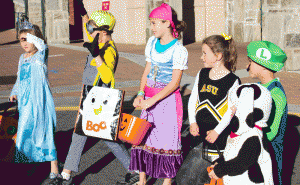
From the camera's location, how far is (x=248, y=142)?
7.97ft

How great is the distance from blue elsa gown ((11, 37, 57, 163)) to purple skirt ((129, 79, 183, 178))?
1.07m


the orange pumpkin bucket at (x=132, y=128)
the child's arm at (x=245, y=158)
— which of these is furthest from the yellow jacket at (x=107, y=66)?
the child's arm at (x=245, y=158)

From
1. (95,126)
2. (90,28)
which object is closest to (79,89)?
(90,28)

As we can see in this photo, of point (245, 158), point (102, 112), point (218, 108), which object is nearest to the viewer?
point (245, 158)

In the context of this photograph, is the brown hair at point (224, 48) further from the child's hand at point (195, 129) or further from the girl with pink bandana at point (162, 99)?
the child's hand at point (195, 129)

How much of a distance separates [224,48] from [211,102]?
1.56ft

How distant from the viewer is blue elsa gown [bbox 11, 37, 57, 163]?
421cm

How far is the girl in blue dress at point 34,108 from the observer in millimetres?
4211

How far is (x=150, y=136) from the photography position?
3.98 meters

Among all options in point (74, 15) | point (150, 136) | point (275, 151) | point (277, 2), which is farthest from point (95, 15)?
point (74, 15)

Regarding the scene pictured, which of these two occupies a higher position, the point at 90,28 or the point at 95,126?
the point at 90,28

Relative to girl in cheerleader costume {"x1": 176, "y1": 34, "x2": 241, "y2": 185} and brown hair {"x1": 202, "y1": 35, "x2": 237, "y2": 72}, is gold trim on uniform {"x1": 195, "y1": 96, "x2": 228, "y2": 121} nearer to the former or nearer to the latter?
girl in cheerleader costume {"x1": 176, "y1": 34, "x2": 241, "y2": 185}

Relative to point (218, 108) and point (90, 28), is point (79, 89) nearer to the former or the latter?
point (90, 28)

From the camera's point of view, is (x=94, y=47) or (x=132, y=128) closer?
(x=132, y=128)
